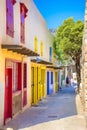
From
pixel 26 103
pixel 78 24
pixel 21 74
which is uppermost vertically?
pixel 78 24

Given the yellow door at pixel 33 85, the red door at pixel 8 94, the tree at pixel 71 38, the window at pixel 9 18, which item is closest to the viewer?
the red door at pixel 8 94

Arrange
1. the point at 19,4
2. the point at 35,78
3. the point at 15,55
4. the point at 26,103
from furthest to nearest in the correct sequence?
1. the point at 35,78
2. the point at 26,103
3. the point at 19,4
4. the point at 15,55

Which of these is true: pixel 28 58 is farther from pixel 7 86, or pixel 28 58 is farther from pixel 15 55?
pixel 7 86

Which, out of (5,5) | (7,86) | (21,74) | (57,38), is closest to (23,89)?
(21,74)

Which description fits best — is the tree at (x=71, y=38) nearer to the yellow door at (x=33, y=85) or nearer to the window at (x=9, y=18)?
the yellow door at (x=33, y=85)

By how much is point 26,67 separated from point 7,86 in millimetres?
4992

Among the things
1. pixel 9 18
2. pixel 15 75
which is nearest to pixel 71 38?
pixel 15 75

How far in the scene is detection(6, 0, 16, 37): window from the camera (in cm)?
1386

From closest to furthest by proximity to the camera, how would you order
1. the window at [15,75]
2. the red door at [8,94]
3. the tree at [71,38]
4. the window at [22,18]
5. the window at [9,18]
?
the red door at [8,94], the window at [9,18], the window at [15,75], the window at [22,18], the tree at [71,38]

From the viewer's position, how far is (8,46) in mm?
12453

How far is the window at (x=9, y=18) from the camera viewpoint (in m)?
13.9

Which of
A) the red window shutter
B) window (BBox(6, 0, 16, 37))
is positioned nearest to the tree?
window (BBox(6, 0, 16, 37))

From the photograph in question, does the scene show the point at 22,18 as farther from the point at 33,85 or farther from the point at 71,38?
the point at 71,38

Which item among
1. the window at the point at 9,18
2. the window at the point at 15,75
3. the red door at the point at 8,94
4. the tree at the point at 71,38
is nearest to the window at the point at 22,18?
the window at the point at 15,75
